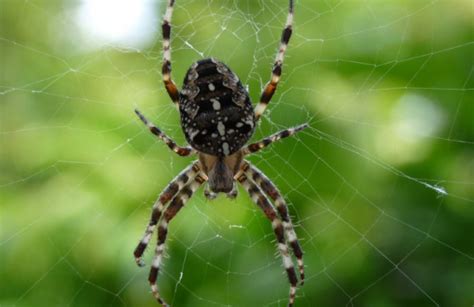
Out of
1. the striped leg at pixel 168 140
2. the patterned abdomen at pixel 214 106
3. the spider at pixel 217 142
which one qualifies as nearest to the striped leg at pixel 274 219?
the spider at pixel 217 142

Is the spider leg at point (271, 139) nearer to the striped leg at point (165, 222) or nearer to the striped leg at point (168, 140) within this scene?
the striped leg at point (168, 140)

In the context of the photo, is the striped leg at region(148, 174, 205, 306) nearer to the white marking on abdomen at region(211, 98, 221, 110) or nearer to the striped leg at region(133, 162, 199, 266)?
the striped leg at region(133, 162, 199, 266)

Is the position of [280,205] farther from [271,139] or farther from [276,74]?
[276,74]

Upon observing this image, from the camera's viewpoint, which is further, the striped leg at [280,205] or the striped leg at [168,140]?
the striped leg at [280,205]

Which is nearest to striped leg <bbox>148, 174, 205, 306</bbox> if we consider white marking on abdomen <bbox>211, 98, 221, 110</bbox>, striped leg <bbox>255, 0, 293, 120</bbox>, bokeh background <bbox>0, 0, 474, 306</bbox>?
bokeh background <bbox>0, 0, 474, 306</bbox>

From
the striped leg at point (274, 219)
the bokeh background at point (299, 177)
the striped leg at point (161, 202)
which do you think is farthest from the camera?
the bokeh background at point (299, 177)

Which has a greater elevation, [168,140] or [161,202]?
[168,140]

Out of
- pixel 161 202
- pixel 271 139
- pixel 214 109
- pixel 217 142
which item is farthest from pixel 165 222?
pixel 214 109
